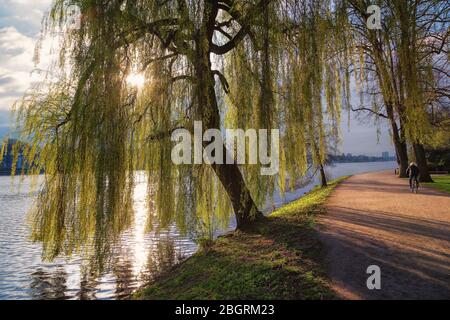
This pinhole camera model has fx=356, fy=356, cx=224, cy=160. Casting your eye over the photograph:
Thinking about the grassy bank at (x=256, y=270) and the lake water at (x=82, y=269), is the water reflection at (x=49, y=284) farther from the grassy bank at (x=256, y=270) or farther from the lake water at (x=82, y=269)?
the grassy bank at (x=256, y=270)

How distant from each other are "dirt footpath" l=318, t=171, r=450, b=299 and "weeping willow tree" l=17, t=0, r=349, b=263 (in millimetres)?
2014

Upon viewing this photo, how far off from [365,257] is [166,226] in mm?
4014

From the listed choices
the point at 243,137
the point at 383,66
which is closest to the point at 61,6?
the point at 243,137

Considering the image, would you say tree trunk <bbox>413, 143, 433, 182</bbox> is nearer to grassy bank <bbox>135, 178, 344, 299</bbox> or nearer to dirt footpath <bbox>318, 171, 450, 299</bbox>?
dirt footpath <bbox>318, 171, 450, 299</bbox>

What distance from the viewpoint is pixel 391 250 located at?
629 cm

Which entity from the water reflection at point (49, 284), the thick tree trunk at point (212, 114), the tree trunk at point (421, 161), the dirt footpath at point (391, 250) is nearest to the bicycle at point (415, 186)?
the dirt footpath at point (391, 250)

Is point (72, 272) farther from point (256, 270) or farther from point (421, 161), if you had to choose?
point (421, 161)

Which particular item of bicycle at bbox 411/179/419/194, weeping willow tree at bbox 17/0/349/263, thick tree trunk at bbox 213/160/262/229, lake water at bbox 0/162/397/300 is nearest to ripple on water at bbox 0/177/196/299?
lake water at bbox 0/162/397/300

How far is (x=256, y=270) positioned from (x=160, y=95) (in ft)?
12.6

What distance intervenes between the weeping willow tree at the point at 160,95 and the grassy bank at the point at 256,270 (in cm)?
106

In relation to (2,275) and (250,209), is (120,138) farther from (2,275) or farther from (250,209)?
(2,275)

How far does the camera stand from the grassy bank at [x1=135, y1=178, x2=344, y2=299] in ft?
16.8

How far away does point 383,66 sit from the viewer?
750 cm

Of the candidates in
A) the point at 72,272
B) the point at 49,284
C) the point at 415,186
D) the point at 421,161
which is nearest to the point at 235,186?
the point at 72,272
